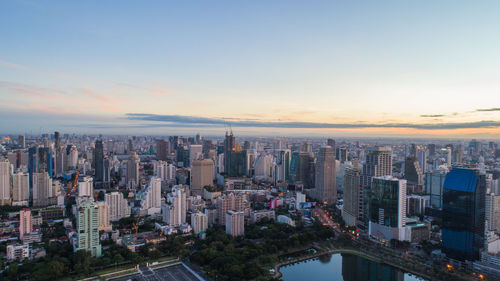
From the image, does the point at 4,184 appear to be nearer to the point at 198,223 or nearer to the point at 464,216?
the point at 198,223

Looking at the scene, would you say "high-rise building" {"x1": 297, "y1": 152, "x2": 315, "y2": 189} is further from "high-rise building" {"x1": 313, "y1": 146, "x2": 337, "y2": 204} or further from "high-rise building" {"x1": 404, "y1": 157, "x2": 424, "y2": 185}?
"high-rise building" {"x1": 404, "y1": 157, "x2": 424, "y2": 185}

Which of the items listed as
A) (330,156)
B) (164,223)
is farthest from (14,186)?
(330,156)

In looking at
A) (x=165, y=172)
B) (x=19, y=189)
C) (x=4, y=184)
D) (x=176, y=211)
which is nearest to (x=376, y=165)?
(x=176, y=211)

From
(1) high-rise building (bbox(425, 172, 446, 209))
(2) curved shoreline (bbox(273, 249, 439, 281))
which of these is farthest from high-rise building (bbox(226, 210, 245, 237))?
(1) high-rise building (bbox(425, 172, 446, 209))

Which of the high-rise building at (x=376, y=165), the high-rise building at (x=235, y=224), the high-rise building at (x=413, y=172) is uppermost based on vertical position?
the high-rise building at (x=376, y=165)

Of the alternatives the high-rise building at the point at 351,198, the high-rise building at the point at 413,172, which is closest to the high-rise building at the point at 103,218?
the high-rise building at the point at 351,198

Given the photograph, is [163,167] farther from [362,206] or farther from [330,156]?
[362,206]

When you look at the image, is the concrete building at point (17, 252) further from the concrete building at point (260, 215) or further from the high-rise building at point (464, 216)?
the high-rise building at point (464, 216)
